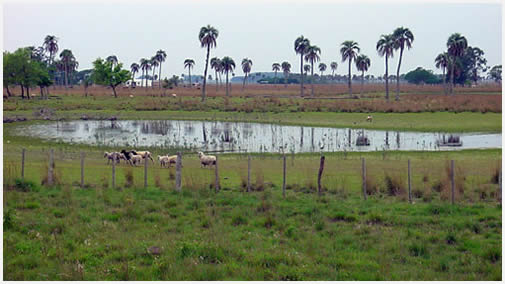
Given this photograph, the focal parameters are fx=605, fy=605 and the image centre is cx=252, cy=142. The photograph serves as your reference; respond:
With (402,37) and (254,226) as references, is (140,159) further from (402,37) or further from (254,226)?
(402,37)

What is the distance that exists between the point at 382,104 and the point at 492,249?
5960 cm

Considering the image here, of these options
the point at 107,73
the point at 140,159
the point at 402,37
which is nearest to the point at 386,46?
the point at 402,37

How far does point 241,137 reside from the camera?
153ft

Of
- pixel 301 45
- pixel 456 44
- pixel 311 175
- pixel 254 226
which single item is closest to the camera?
pixel 254 226

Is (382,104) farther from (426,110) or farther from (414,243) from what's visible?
(414,243)

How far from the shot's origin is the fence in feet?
70.0

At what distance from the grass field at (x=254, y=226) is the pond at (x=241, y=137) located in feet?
34.4

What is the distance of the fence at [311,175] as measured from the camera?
21.3 m

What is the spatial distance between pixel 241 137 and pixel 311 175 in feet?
66.8

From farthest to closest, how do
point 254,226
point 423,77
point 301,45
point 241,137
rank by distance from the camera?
point 423,77 → point 301,45 → point 241,137 → point 254,226

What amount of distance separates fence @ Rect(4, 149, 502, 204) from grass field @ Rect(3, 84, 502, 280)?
0.10 meters

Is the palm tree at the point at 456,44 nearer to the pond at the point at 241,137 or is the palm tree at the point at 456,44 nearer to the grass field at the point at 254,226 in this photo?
the pond at the point at 241,137

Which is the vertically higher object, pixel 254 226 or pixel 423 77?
pixel 423 77

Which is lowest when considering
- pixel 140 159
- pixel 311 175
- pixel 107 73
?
pixel 311 175
